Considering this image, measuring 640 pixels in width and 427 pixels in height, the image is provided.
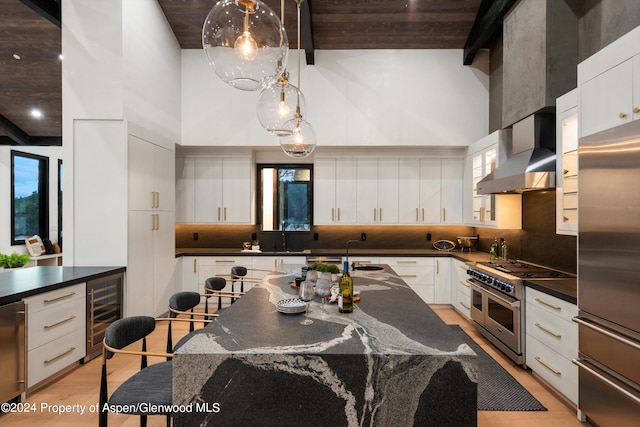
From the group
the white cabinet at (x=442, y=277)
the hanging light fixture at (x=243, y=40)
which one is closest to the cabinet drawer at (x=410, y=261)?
the white cabinet at (x=442, y=277)

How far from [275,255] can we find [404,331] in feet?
12.8

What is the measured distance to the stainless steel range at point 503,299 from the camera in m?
3.38

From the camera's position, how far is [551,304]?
290 centimetres

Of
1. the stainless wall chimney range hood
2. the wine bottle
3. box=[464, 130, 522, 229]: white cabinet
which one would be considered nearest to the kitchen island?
the wine bottle

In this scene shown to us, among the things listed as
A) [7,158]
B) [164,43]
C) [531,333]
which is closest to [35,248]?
[7,158]

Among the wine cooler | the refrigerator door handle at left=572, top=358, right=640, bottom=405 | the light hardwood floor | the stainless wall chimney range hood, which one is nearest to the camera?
the refrigerator door handle at left=572, top=358, right=640, bottom=405

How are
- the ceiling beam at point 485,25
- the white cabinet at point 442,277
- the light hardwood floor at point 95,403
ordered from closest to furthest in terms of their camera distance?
the light hardwood floor at point 95,403, the ceiling beam at point 485,25, the white cabinet at point 442,277

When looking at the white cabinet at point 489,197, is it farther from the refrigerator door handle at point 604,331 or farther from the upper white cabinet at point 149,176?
the upper white cabinet at point 149,176

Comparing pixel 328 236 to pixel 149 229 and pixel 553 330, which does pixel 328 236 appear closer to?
pixel 149 229

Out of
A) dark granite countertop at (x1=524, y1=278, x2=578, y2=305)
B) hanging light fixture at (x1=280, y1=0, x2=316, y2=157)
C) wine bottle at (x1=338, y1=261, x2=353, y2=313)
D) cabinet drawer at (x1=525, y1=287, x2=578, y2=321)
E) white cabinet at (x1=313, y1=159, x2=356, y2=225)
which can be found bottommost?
cabinet drawer at (x1=525, y1=287, x2=578, y2=321)

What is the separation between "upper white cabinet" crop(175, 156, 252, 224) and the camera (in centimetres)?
585

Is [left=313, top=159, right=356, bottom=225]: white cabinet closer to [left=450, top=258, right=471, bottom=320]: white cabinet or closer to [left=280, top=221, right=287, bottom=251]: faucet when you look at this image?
[left=280, top=221, right=287, bottom=251]: faucet

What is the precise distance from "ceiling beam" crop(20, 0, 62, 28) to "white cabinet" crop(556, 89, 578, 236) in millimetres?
5369

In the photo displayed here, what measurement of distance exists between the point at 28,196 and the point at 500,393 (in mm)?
8282
